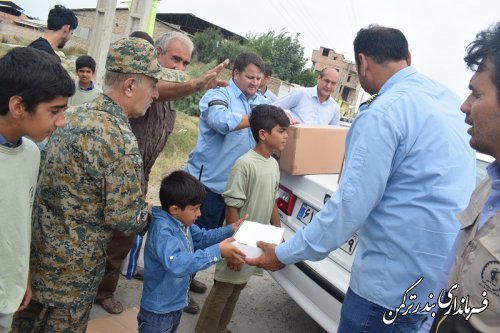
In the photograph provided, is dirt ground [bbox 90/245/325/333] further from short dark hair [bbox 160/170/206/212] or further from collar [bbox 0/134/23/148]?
collar [bbox 0/134/23/148]

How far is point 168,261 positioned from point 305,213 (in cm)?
128

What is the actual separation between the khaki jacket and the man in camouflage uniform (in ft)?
4.53

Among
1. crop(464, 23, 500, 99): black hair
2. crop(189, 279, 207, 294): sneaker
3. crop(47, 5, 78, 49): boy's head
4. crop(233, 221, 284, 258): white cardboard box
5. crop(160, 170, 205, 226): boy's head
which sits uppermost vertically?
crop(464, 23, 500, 99): black hair

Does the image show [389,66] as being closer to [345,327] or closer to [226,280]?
[345,327]

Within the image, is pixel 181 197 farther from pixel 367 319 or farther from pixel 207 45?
pixel 207 45

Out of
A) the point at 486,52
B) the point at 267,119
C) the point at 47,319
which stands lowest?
the point at 47,319

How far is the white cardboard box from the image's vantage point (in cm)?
227

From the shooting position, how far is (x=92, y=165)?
1796 millimetres

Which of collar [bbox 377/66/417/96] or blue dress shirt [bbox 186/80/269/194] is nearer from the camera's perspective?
collar [bbox 377/66/417/96]

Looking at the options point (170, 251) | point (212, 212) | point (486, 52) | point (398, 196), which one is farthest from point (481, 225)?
point (212, 212)

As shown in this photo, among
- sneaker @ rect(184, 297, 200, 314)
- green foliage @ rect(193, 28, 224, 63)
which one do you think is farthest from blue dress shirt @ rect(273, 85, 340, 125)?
green foliage @ rect(193, 28, 224, 63)

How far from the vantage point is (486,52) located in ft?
4.68

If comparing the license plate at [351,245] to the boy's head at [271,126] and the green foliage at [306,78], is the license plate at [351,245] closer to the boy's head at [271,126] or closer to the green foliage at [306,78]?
the boy's head at [271,126]

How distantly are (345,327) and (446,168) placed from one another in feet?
2.97
